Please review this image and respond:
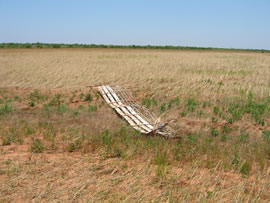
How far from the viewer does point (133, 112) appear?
9586mm

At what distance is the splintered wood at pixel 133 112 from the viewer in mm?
7358

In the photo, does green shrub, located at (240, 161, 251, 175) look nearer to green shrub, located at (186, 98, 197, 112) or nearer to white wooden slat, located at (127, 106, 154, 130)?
white wooden slat, located at (127, 106, 154, 130)

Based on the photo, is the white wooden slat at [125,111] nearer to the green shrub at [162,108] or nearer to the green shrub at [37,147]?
the green shrub at [162,108]

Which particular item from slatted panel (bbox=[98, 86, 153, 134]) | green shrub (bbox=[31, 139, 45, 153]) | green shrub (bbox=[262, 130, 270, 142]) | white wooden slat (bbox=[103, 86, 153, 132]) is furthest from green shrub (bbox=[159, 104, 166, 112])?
green shrub (bbox=[31, 139, 45, 153])

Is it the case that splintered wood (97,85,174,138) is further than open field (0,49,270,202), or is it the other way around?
splintered wood (97,85,174,138)

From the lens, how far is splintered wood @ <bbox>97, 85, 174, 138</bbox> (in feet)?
24.1

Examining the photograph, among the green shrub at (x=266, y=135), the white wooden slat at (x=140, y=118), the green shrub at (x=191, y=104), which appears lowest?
the white wooden slat at (x=140, y=118)

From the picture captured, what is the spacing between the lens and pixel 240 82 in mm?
14383

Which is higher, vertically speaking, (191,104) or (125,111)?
(191,104)

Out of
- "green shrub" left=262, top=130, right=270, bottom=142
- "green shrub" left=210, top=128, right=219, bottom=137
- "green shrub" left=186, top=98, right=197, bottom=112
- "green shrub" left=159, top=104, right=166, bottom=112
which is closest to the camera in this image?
"green shrub" left=262, top=130, right=270, bottom=142

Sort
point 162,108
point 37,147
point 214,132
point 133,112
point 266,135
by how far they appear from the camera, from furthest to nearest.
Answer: point 162,108
point 133,112
point 214,132
point 266,135
point 37,147

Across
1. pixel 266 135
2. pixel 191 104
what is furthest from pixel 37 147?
pixel 191 104

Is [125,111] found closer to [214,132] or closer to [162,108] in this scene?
[162,108]

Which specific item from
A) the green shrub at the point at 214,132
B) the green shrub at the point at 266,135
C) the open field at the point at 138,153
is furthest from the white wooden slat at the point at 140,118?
the green shrub at the point at 266,135
